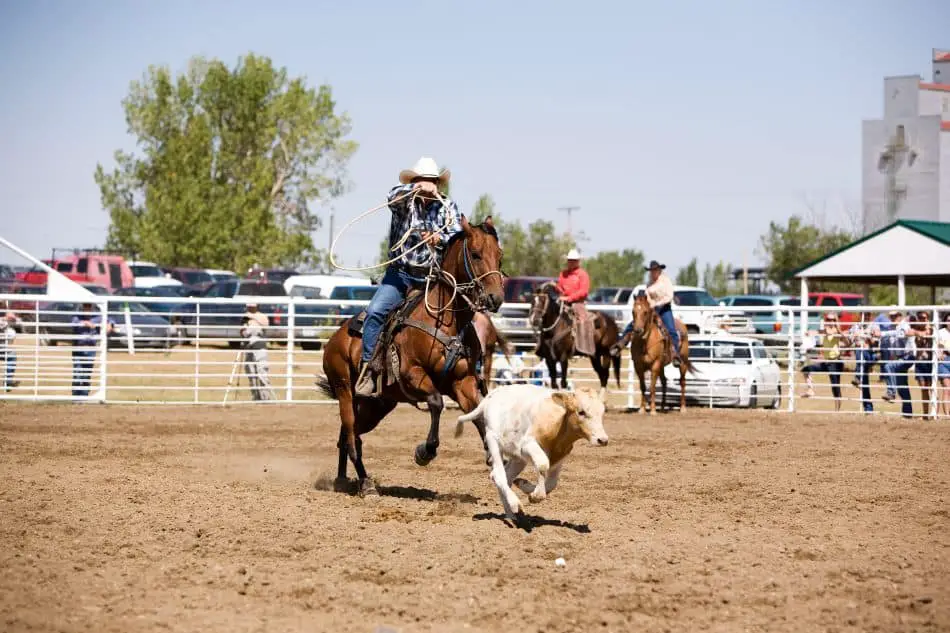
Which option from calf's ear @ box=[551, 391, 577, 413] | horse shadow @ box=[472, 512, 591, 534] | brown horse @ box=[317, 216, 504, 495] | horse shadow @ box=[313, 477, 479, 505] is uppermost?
brown horse @ box=[317, 216, 504, 495]

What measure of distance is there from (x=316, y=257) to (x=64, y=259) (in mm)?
17778

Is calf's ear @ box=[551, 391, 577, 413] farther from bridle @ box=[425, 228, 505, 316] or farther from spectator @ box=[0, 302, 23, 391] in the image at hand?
spectator @ box=[0, 302, 23, 391]

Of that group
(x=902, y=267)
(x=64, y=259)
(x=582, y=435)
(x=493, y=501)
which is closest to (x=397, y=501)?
(x=493, y=501)

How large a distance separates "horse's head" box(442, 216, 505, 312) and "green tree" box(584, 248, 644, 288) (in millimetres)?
73034

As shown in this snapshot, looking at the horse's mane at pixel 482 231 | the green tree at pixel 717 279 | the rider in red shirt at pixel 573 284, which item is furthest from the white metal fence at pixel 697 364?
the green tree at pixel 717 279

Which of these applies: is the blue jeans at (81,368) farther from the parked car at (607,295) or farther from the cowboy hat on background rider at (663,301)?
the parked car at (607,295)

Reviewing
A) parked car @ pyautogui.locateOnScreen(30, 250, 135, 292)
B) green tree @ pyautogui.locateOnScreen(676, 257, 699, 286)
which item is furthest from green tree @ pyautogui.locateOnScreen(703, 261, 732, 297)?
parked car @ pyautogui.locateOnScreen(30, 250, 135, 292)

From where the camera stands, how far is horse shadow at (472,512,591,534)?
7336mm

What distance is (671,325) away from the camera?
714 inches

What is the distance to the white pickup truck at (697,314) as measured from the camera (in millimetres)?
19375

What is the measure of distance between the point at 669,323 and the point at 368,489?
1002 cm

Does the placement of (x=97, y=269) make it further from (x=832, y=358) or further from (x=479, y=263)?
(x=479, y=263)

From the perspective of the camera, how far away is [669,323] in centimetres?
1816

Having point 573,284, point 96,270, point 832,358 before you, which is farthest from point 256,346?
point 96,270
